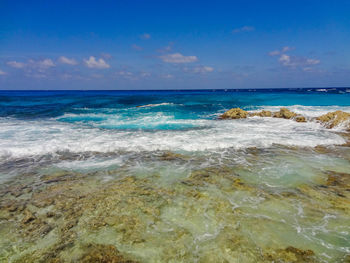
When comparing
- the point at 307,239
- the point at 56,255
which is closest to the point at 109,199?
the point at 56,255

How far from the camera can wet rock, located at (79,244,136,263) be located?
120 inches

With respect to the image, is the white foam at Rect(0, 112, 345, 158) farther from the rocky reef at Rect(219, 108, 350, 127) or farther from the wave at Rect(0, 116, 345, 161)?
the rocky reef at Rect(219, 108, 350, 127)

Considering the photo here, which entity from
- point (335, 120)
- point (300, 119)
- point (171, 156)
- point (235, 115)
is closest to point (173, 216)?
point (171, 156)

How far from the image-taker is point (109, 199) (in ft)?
15.3

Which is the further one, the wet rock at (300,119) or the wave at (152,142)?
the wet rock at (300,119)

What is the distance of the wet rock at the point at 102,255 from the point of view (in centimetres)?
305

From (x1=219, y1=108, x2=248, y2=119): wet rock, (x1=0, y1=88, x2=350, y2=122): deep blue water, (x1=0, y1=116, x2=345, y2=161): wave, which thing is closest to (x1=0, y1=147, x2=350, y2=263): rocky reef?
(x1=0, y1=116, x2=345, y2=161): wave

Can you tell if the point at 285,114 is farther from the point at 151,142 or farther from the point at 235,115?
the point at 151,142

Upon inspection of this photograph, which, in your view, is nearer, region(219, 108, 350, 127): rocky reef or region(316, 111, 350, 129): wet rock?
region(316, 111, 350, 129): wet rock

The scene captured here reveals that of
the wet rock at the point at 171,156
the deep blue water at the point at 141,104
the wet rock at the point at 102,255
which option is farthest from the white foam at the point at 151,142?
the deep blue water at the point at 141,104

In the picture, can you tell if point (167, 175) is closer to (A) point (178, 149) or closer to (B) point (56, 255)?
(A) point (178, 149)

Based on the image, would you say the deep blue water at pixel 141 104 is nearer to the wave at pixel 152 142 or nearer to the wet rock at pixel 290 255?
the wave at pixel 152 142

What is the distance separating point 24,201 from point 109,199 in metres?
1.85

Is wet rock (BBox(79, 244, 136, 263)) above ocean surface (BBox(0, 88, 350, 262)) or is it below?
below
